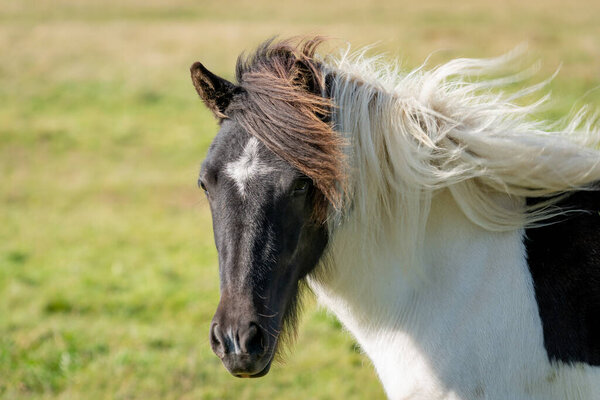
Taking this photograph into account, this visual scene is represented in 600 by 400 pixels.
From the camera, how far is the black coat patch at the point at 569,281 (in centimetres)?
267

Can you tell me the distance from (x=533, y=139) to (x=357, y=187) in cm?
82

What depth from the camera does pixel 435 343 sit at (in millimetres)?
2744

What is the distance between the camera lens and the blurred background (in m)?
5.57

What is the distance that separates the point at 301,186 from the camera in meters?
2.67

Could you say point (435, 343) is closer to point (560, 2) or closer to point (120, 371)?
point (120, 371)

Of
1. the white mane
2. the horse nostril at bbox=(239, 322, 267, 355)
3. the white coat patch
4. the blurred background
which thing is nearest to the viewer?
the horse nostril at bbox=(239, 322, 267, 355)

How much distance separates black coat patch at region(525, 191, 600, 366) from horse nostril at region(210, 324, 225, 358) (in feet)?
4.32

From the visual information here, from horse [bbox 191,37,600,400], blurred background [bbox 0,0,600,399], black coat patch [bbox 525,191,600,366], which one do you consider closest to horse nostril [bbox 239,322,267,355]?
horse [bbox 191,37,600,400]

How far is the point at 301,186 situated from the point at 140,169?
10.4 metres

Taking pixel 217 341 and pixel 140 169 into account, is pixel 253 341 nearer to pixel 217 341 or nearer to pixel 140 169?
pixel 217 341

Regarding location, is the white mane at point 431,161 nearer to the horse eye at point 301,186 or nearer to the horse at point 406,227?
the horse at point 406,227

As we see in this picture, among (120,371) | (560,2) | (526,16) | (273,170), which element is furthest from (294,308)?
(560,2)

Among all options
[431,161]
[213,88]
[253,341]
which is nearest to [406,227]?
[431,161]

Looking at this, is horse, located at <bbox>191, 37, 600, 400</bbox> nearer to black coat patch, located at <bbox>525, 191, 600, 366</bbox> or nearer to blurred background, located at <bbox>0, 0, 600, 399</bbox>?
black coat patch, located at <bbox>525, 191, 600, 366</bbox>
